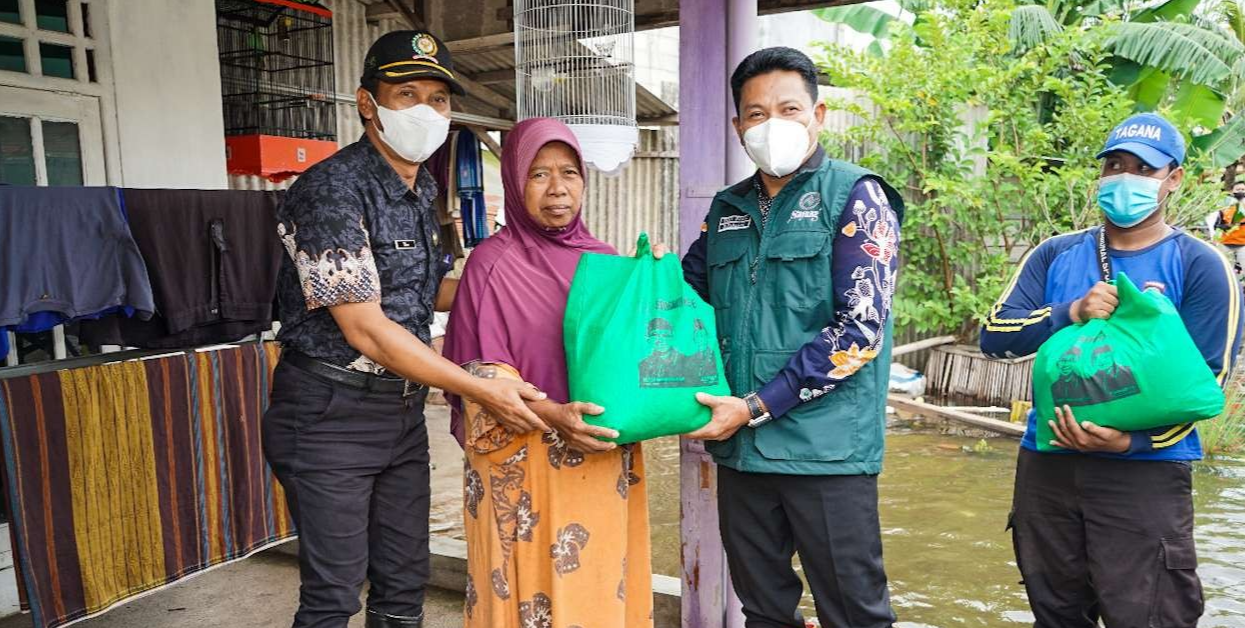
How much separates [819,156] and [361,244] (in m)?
1.27

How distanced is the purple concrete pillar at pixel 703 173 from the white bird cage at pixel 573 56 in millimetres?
1375

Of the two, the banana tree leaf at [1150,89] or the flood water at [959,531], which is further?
the banana tree leaf at [1150,89]

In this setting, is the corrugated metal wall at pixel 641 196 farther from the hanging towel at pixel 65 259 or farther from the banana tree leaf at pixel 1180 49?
the hanging towel at pixel 65 259

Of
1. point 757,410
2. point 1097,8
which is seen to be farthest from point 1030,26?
point 757,410

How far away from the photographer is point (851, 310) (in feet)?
7.04

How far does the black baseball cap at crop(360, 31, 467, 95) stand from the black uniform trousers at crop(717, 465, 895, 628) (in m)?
1.45

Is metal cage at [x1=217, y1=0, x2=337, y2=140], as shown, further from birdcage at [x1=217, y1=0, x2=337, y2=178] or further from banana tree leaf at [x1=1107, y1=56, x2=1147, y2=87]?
banana tree leaf at [x1=1107, y1=56, x2=1147, y2=87]

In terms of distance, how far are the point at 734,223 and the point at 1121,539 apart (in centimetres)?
139

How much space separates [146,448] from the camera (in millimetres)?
3229

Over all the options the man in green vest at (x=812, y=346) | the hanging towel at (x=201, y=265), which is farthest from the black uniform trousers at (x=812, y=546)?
the hanging towel at (x=201, y=265)

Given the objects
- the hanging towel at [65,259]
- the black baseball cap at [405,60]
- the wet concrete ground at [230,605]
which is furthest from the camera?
the wet concrete ground at [230,605]

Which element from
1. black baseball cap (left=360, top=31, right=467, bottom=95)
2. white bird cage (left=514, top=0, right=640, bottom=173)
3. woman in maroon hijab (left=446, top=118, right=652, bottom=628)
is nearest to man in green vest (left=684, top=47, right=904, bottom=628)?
woman in maroon hijab (left=446, top=118, right=652, bottom=628)

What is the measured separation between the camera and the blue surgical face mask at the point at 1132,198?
2.34 meters

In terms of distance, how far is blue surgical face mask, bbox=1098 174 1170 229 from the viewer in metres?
2.34
